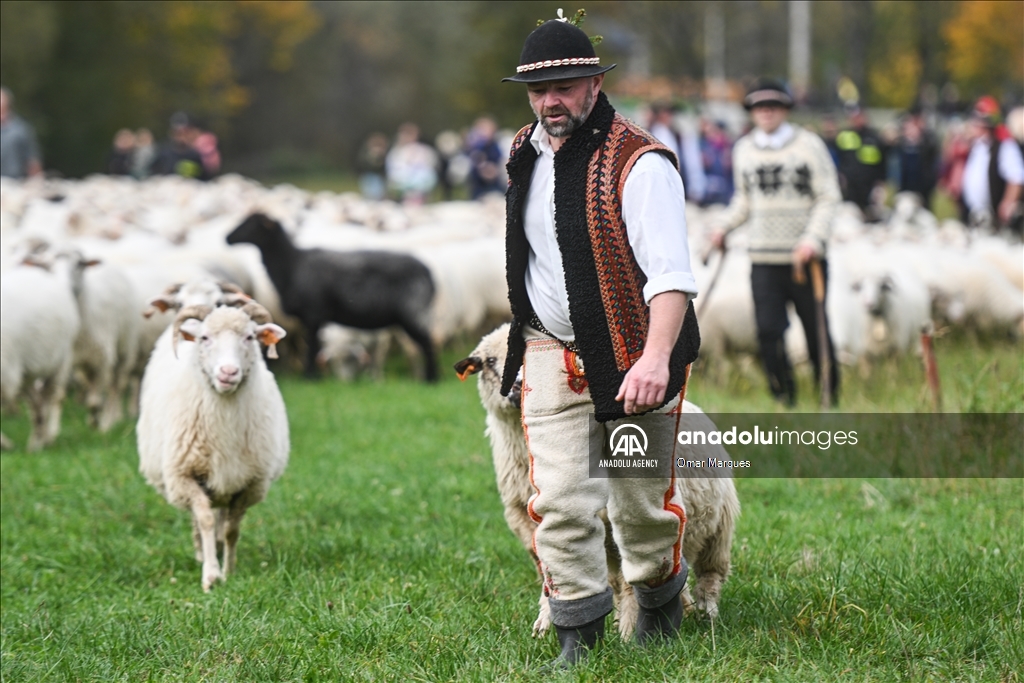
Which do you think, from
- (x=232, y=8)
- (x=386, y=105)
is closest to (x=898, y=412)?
(x=232, y=8)

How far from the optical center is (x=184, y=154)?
25406mm

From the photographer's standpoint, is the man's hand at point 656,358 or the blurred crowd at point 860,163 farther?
the blurred crowd at point 860,163

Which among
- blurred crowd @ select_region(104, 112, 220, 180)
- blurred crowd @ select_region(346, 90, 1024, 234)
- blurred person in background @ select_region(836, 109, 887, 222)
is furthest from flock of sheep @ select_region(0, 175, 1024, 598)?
blurred crowd @ select_region(104, 112, 220, 180)

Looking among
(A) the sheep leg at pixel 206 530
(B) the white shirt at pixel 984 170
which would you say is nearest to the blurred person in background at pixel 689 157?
(B) the white shirt at pixel 984 170

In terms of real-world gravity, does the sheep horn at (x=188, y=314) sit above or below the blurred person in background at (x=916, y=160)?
above

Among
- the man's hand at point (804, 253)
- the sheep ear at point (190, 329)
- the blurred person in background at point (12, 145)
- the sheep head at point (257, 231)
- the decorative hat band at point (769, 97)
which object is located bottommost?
the sheep head at point (257, 231)

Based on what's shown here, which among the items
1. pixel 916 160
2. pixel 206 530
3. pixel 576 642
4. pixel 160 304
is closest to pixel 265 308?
pixel 160 304

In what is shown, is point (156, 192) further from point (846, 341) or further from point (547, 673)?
point (547, 673)

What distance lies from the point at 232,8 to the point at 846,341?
44.6m

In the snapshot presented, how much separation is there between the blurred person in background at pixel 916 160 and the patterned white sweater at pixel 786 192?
17.9 m

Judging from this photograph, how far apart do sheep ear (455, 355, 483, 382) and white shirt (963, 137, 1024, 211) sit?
43.0ft

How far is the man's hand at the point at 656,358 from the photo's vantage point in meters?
3.74

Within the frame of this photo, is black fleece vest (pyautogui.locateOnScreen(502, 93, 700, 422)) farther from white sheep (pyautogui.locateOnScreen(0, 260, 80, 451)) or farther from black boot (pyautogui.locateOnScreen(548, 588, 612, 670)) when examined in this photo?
white sheep (pyautogui.locateOnScreen(0, 260, 80, 451))

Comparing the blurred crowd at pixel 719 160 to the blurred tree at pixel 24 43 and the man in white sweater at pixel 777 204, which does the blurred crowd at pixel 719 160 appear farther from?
the man in white sweater at pixel 777 204
